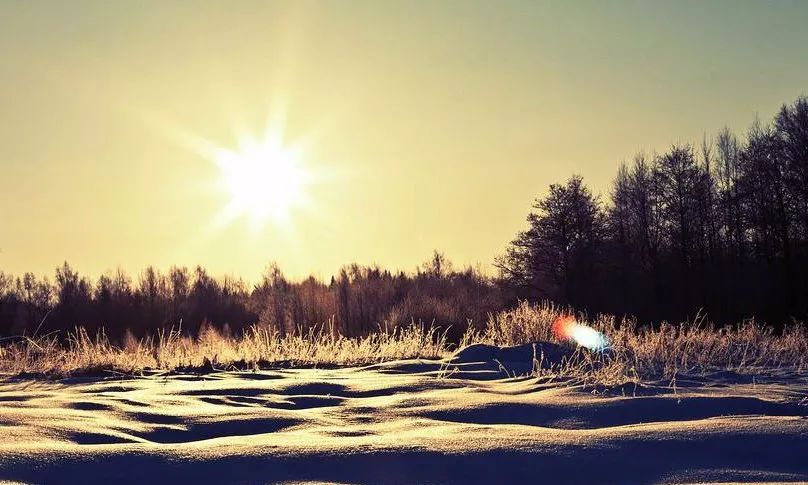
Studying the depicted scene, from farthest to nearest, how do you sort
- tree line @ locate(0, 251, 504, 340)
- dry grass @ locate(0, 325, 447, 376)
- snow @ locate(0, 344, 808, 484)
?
1. tree line @ locate(0, 251, 504, 340)
2. dry grass @ locate(0, 325, 447, 376)
3. snow @ locate(0, 344, 808, 484)

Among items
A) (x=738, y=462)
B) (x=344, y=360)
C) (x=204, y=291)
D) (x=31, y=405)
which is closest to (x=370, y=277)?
(x=204, y=291)

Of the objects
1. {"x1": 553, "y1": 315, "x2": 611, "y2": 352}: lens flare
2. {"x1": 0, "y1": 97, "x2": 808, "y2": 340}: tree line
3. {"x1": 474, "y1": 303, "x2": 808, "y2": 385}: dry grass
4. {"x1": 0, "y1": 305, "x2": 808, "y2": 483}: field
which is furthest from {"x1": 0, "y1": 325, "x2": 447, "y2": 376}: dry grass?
{"x1": 0, "y1": 97, "x2": 808, "y2": 340}: tree line

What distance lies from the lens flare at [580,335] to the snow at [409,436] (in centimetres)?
410

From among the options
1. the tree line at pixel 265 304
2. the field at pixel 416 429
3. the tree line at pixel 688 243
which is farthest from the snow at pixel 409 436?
the tree line at pixel 688 243

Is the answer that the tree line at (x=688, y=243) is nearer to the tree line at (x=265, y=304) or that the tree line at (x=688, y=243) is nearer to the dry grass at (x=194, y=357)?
the tree line at (x=265, y=304)

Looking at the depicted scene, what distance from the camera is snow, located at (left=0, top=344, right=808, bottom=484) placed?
2732mm

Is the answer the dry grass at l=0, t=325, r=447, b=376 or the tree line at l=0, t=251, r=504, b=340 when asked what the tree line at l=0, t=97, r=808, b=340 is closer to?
the tree line at l=0, t=251, r=504, b=340

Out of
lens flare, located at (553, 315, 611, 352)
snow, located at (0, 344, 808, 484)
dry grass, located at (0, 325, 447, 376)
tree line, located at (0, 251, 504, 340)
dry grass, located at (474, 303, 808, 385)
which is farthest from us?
tree line, located at (0, 251, 504, 340)

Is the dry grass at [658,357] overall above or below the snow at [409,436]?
above

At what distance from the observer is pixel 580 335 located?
11477 mm

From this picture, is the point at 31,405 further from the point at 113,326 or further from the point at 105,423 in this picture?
the point at 113,326

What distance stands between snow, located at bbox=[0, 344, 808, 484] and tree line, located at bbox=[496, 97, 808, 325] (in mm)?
25396

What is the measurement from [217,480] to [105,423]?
125 cm

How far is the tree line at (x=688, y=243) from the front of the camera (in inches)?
1127
